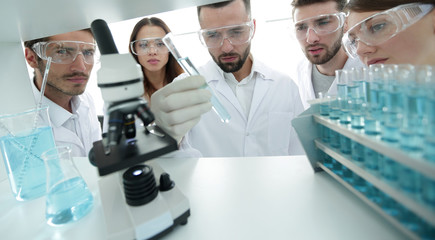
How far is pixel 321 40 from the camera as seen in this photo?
2.12 m

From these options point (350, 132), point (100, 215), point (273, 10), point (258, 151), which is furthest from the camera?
point (273, 10)

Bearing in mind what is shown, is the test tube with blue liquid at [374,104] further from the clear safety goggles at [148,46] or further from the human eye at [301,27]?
the clear safety goggles at [148,46]

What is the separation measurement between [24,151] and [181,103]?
0.60 metres

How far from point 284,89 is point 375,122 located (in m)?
1.58

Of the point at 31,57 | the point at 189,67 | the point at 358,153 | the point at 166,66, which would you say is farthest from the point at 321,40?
the point at 31,57

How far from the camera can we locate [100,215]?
26.6 inches

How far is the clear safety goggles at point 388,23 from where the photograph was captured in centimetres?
120

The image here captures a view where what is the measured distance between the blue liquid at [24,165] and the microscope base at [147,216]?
36 cm

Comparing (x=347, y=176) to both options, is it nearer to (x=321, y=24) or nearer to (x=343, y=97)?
(x=343, y=97)

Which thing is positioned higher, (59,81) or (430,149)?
(59,81)

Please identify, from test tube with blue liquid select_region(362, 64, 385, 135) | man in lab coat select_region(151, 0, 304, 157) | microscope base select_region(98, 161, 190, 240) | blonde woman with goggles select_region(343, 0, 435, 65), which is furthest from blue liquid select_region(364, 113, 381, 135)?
man in lab coat select_region(151, 0, 304, 157)

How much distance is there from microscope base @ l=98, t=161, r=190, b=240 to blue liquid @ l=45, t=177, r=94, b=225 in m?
0.08

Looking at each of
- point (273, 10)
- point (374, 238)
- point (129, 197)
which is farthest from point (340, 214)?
point (273, 10)

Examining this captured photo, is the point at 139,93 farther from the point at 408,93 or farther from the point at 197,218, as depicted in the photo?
the point at 408,93
